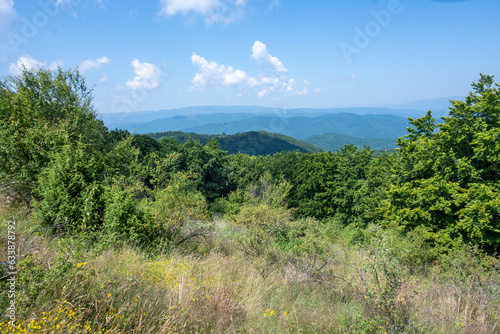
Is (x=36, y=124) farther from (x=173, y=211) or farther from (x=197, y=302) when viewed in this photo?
(x=197, y=302)

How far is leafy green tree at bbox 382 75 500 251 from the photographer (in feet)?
38.3

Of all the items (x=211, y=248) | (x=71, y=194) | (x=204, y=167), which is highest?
(x=71, y=194)

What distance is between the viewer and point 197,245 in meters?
7.63

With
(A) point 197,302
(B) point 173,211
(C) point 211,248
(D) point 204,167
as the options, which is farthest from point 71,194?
(D) point 204,167

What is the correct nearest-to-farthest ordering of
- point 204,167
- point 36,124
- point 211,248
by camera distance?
point 211,248, point 36,124, point 204,167

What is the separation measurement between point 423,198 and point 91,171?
16.4 meters

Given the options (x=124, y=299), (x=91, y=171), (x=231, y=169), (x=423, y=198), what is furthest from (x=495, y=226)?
(x=231, y=169)

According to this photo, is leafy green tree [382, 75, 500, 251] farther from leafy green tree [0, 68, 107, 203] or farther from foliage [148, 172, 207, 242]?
leafy green tree [0, 68, 107, 203]

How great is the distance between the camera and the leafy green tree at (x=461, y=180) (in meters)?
11.7

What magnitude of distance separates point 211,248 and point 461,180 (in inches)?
568

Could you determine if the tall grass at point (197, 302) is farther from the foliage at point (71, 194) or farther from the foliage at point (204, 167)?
the foliage at point (204, 167)

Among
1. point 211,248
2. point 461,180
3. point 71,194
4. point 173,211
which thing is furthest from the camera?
point 461,180

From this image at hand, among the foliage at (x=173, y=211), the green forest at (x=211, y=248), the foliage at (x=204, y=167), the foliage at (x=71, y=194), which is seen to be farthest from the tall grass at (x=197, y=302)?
the foliage at (x=204, y=167)

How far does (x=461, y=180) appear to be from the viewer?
1334cm
